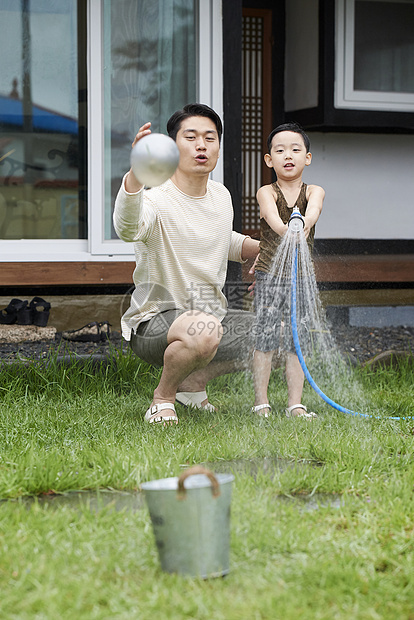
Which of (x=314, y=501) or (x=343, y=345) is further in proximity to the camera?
(x=343, y=345)

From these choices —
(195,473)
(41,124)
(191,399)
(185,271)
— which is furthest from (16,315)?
(195,473)

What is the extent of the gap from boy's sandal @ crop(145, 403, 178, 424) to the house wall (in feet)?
13.1

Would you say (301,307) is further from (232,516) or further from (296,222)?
(232,516)

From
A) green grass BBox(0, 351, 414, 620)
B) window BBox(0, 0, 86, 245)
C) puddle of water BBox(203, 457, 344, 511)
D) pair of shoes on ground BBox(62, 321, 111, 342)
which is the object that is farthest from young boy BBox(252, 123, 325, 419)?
window BBox(0, 0, 86, 245)

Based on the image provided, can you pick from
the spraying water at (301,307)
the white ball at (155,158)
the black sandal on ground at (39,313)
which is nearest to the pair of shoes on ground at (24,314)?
the black sandal on ground at (39,313)

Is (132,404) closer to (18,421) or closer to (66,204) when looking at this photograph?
(18,421)

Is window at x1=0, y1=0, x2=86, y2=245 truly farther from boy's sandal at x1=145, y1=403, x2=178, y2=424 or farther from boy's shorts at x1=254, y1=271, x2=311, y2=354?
boy's sandal at x1=145, y1=403, x2=178, y2=424

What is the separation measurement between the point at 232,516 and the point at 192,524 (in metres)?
0.38

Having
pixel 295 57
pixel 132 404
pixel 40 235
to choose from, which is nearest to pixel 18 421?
pixel 132 404

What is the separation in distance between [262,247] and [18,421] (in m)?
1.34

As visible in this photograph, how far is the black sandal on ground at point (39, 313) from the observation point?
477cm

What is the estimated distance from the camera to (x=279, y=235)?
129 inches

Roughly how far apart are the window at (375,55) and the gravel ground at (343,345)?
2.08 meters

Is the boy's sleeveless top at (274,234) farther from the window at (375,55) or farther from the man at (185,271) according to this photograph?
the window at (375,55)
